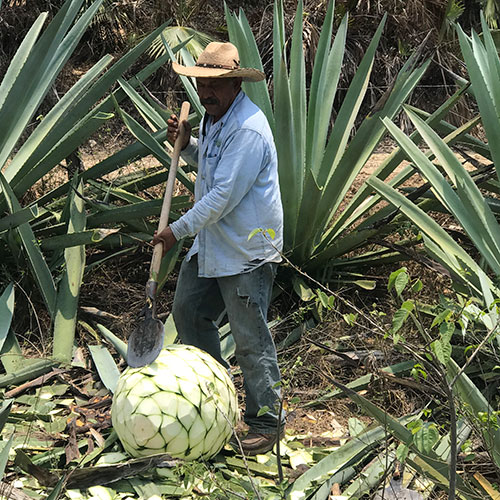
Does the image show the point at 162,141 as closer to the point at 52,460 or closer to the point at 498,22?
the point at 52,460

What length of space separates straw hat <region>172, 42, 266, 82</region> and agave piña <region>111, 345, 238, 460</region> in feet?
3.81

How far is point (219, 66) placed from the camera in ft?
11.5

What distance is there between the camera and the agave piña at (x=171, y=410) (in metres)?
3.20

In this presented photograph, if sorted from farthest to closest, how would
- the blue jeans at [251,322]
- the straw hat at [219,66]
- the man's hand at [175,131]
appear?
1. the man's hand at [175,131]
2. the blue jeans at [251,322]
3. the straw hat at [219,66]

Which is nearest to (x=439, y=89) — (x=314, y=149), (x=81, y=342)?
(x=314, y=149)

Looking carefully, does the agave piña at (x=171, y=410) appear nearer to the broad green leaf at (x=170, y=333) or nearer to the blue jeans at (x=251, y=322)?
the blue jeans at (x=251, y=322)

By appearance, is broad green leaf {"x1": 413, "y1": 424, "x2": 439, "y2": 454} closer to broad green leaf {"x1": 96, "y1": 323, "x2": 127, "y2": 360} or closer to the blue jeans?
the blue jeans

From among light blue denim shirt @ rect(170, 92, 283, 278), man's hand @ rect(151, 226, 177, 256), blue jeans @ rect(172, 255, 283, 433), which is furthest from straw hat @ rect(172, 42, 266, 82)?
blue jeans @ rect(172, 255, 283, 433)

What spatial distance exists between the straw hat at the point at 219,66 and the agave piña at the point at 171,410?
→ 116 cm

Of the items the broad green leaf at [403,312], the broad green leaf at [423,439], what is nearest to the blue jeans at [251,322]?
the broad green leaf at [423,439]

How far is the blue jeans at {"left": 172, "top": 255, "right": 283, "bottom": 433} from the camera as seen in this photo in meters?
3.59

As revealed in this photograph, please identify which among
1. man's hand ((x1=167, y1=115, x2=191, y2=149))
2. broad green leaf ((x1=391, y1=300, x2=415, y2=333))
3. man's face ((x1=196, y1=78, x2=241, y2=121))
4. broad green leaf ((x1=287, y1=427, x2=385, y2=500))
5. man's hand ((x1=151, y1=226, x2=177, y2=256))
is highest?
man's face ((x1=196, y1=78, x2=241, y2=121))

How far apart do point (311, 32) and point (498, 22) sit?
2455 mm

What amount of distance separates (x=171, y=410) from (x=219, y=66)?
4.64 ft
